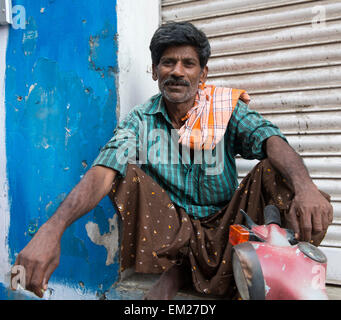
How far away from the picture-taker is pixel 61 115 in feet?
6.15

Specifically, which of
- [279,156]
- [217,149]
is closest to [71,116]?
[217,149]

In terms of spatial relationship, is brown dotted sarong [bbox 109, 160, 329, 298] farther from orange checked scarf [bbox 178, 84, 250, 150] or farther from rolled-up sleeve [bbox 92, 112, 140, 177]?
orange checked scarf [bbox 178, 84, 250, 150]

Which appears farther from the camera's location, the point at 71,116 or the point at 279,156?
the point at 71,116

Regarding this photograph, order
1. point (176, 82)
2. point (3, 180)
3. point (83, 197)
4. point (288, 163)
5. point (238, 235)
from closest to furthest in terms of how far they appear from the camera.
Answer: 1. point (238, 235)
2. point (83, 197)
3. point (288, 163)
4. point (176, 82)
5. point (3, 180)

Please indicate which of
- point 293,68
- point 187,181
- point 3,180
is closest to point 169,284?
point 187,181

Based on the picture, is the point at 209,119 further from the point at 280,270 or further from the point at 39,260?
the point at 39,260

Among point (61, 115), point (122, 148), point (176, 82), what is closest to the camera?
point (122, 148)

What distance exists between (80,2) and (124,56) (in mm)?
440

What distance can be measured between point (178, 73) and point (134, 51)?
45 centimetres

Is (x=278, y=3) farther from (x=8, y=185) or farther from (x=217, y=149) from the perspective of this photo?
(x=8, y=185)

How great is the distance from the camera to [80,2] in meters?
1.83

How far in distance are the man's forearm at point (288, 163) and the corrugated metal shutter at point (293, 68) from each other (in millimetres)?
646

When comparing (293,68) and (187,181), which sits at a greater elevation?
(293,68)

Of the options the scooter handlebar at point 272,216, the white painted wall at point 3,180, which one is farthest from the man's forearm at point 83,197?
the white painted wall at point 3,180
